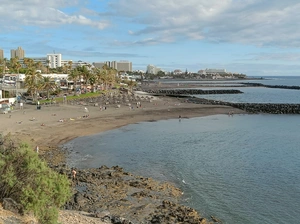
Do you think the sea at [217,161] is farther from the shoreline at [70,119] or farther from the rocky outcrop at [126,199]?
the shoreline at [70,119]

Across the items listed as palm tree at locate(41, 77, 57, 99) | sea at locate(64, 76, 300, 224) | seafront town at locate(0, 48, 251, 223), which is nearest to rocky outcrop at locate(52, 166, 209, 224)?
seafront town at locate(0, 48, 251, 223)

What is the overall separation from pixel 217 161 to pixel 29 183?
67.8 ft

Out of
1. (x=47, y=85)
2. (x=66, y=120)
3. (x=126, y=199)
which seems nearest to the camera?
(x=126, y=199)

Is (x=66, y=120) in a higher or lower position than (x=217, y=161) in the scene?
higher

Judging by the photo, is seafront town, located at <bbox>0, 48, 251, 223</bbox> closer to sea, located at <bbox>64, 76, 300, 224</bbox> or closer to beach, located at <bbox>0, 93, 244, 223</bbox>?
beach, located at <bbox>0, 93, 244, 223</bbox>

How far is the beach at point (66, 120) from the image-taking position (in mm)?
34469

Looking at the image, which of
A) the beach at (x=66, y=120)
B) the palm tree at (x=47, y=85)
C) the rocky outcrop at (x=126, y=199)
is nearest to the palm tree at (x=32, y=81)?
the palm tree at (x=47, y=85)

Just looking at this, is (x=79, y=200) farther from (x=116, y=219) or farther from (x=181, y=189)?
(x=181, y=189)

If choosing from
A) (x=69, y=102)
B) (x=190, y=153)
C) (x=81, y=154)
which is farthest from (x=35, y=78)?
(x=190, y=153)

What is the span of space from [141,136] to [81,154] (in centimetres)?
1172

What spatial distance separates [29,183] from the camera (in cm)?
1263

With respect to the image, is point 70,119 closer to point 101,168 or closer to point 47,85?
point 101,168

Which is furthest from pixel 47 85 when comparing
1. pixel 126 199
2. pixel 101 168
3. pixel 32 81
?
pixel 126 199

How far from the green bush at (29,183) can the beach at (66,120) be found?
1383cm
